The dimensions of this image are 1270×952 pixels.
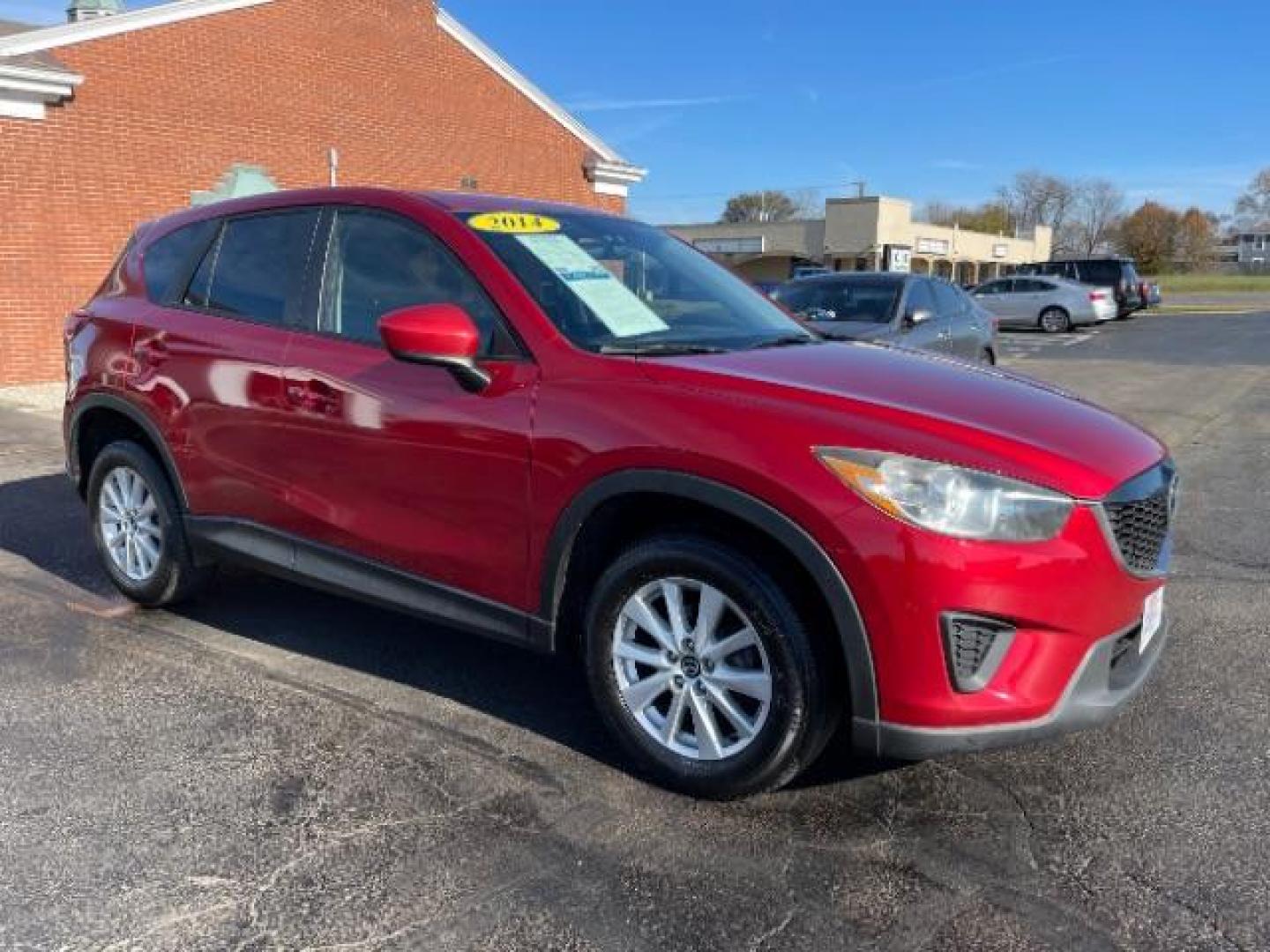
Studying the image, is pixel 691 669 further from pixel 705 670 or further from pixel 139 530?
pixel 139 530

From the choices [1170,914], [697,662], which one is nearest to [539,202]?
[697,662]

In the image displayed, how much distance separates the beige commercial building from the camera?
50.1 metres

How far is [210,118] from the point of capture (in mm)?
14141

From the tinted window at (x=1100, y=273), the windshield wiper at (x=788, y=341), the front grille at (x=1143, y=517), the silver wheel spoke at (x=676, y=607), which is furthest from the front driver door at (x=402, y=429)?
the tinted window at (x=1100, y=273)

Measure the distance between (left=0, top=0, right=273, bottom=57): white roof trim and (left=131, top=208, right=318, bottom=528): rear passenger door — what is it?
9.50 meters

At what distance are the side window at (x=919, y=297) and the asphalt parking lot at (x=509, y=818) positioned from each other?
5.23 m

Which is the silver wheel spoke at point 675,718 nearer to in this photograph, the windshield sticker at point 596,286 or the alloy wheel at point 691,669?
the alloy wheel at point 691,669

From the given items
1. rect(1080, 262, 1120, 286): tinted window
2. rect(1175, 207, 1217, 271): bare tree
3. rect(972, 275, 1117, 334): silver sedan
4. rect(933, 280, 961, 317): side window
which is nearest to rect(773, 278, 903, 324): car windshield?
rect(933, 280, 961, 317): side window

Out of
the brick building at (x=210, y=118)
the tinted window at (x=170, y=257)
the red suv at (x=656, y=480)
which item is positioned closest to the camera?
the red suv at (x=656, y=480)

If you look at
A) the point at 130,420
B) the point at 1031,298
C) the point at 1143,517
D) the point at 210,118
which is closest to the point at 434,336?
the point at 1143,517

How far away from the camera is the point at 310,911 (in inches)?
101

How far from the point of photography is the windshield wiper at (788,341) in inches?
142

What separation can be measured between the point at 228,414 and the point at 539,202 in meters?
1.46

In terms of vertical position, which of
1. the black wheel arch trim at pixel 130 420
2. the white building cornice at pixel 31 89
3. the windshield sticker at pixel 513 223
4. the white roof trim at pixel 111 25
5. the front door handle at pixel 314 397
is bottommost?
the black wheel arch trim at pixel 130 420
